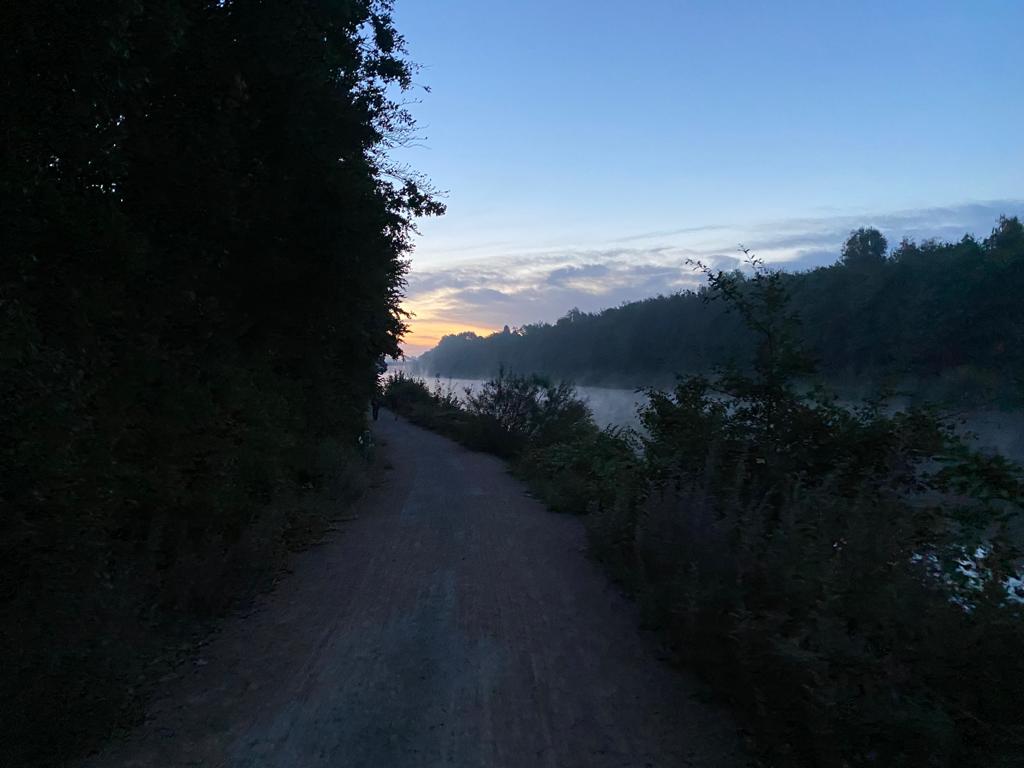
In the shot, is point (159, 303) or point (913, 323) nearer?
point (159, 303)

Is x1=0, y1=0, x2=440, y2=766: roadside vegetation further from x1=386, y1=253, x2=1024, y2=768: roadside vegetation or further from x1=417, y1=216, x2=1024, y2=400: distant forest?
x1=417, y1=216, x2=1024, y2=400: distant forest

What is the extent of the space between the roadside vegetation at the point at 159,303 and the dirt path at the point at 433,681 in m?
0.48

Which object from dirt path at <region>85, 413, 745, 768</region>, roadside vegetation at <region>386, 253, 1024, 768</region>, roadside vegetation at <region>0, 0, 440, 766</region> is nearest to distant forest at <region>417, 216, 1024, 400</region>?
roadside vegetation at <region>386, 253, 1024, 768</region>

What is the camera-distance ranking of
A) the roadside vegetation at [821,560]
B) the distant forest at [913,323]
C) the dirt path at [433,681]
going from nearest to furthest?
the roadside vegetation at [821,560]
the dirt path at [433,681]
the distant forest at [913,323]

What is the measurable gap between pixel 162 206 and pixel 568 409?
52.4 feet

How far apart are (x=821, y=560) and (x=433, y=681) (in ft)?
8.76

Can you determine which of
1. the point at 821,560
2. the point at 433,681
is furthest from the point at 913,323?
the point at 433,681

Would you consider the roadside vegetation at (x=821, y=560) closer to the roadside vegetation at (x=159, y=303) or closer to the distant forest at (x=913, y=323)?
the distant forest at (x=913, y=323)

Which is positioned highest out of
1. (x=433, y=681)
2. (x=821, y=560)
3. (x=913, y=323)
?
(x=913, y=323)

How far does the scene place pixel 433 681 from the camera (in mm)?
4871

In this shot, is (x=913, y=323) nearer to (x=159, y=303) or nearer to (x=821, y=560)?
(x=821, y=560)

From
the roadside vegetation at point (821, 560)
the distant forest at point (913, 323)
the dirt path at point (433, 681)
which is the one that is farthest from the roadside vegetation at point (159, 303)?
the distant forest at point (913, 323)

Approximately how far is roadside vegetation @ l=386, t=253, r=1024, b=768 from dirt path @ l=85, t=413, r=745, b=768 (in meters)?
0.46

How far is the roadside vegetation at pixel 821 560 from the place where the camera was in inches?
128
